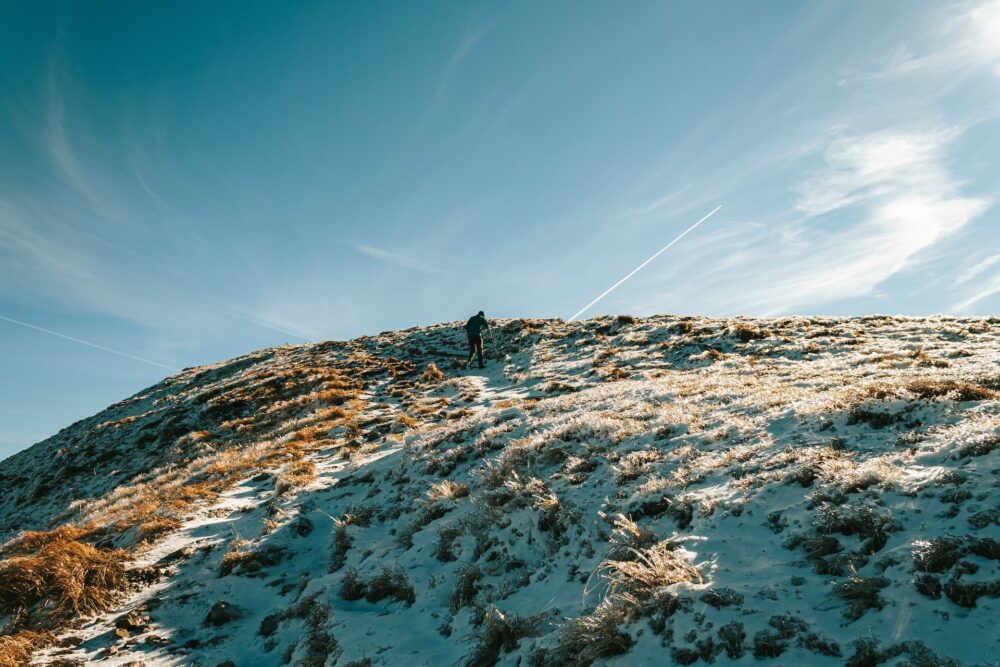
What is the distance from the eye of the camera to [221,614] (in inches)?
296

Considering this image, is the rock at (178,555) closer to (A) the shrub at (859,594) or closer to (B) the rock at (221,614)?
(B) the rock at (221,614)

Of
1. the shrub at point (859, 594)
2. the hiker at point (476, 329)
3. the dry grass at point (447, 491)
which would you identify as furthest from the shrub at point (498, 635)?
the hiker at point (476, 329)

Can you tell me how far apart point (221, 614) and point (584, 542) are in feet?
19.0

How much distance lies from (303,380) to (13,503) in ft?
45.0

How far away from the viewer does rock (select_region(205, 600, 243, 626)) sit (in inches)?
294

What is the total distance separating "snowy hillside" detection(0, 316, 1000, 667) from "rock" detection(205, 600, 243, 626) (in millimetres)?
35

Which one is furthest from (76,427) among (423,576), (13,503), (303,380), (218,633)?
(423,576)

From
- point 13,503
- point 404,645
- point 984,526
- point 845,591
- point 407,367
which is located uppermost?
point 407,367

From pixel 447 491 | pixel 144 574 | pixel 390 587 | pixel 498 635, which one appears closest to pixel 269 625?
pixel 390 587

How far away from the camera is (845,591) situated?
421 centimetres

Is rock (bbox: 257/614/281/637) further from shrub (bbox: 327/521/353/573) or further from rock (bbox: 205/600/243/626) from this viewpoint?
shrub (bbox: 327/521/353/573)

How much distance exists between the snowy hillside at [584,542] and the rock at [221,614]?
35mm

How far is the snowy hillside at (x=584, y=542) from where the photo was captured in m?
4.23

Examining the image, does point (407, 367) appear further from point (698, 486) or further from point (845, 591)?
point (845, 591)
